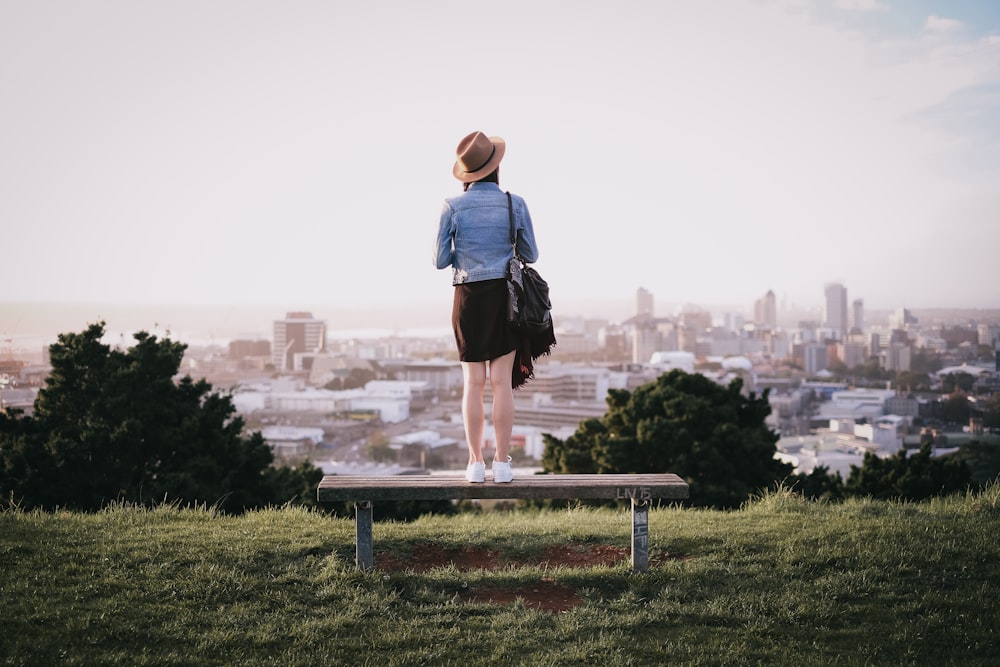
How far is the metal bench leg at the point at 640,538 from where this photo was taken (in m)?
5.40

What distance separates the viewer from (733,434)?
734 inches

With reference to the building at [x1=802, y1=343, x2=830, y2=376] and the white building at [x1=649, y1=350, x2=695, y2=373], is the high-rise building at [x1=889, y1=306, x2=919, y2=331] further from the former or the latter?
the white building at [x1=649, y1=350, x2=695, y2=373]

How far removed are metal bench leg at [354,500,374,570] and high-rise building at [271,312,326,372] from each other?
75.8 m

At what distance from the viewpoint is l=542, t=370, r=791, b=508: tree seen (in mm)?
18312

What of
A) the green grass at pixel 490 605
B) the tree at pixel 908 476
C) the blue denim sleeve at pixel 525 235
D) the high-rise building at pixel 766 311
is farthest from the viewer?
the high-rise building at pixel 766 311

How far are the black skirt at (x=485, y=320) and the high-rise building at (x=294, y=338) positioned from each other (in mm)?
75866

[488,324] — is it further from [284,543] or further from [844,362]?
[844,362]

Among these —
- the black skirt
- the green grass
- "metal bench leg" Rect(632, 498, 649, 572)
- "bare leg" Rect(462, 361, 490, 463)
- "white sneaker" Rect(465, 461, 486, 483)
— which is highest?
the black skirt

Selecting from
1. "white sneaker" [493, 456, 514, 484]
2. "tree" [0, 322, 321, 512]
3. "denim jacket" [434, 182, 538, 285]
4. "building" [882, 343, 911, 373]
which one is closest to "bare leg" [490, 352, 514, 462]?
"white sneaker" [493, 456, 514, 484]

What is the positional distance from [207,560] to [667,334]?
10451cm

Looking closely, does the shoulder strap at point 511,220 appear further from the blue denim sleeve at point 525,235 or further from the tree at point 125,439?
the tree at point 125,439

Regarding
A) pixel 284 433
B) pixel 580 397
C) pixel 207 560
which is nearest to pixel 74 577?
pixel 207 560

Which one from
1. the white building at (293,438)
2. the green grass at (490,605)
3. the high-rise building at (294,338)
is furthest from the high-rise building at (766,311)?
the green grass at (490,605)

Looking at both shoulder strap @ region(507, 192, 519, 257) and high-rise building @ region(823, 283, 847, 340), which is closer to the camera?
shoulder strap @ region(507, 192, 519, 257)
